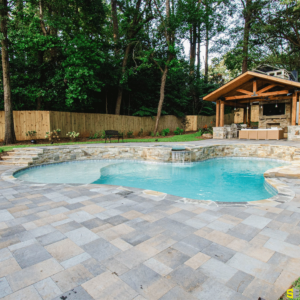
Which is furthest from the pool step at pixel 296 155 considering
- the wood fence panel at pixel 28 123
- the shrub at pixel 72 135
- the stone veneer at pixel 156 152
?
the wood fence panel at pixel 28 123

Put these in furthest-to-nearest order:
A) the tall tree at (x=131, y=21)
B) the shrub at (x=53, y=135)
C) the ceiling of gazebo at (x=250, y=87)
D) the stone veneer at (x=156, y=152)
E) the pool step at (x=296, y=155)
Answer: the tall tree at (x=131, y=21) → the ceiling of gazebo at (x=250, y=87) → the shrub at (x=53, y=135) → the stone veneer at (x=156, y=152) → the pool step at (x=296, y=155)

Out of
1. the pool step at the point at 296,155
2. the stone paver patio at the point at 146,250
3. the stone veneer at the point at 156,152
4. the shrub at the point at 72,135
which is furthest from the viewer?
the shrub at the point at 72,135

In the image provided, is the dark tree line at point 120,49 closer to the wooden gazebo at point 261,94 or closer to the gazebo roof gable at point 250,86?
the wooden gazebo at point 261,94

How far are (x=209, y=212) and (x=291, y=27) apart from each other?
21.0m

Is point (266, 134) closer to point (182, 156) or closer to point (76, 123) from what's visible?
point (182, 156)

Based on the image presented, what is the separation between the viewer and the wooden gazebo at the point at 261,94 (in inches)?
467

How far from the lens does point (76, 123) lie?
42.2ft

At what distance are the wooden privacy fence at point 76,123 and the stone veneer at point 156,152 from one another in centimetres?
370

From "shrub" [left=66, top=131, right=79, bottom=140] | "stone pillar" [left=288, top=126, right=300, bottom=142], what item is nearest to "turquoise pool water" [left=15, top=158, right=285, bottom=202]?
"shrub" [left=66, top=131, right=79, bottom=140]

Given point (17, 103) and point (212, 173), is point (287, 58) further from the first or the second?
point (17, 103)

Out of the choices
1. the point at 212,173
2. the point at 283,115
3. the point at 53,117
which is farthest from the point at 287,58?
the point at 53,117

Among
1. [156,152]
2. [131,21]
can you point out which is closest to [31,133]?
[156,152]

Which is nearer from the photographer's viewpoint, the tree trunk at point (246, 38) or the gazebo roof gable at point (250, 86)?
the gazebo roof gable at point (250, 86)

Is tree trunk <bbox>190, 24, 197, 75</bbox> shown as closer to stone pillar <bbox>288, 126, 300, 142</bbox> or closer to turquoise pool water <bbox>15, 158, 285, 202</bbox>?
stone pillar <bbox>288, 126, 300, 142</bbox>
